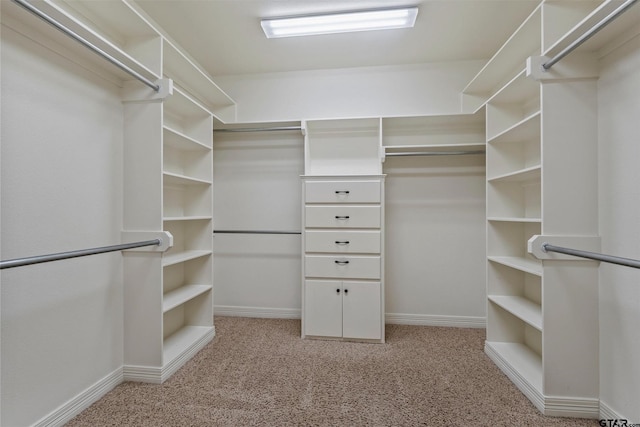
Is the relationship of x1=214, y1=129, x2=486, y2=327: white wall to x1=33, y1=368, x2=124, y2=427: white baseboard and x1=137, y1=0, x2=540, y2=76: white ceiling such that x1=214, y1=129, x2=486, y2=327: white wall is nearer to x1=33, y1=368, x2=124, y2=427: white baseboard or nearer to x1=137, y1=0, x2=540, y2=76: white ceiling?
x1=137, y1=0, x2=540, y2=76: white ceiling

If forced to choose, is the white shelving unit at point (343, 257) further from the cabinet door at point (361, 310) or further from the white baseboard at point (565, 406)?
the white baseboard at point (565, 406)

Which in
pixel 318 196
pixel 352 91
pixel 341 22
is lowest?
pixel 318 196

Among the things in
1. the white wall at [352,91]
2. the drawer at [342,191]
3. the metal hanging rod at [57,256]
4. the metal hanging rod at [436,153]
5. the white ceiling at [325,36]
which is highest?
the white ceiling at [325,36]

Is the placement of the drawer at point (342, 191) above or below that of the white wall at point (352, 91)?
below

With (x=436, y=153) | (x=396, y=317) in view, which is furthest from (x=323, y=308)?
(x=436, y=153)

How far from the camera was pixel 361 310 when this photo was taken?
224cm

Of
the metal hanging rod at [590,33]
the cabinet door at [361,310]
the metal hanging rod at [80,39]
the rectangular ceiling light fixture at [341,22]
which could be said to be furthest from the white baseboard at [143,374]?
the metal hanging rod at [590,33]

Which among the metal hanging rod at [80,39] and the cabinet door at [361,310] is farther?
the cabinet door at [361,310]

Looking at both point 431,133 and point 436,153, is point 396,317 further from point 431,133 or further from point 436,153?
point 431,133

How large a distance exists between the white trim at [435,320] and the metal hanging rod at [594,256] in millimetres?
1399

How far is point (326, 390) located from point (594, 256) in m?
1.46

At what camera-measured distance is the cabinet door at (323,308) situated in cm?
226

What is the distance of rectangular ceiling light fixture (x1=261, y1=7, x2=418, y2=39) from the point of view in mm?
1873

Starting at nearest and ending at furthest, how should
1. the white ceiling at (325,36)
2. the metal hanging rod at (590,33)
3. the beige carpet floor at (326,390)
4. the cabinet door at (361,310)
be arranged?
the metal hanging rod at (590,33) → the beige carpet floor at (326,390) → the white ceiling at (325,36) → the cabinet door at (361,310)
